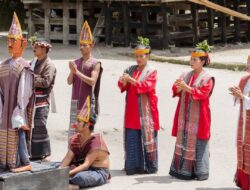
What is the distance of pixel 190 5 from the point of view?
20703mm

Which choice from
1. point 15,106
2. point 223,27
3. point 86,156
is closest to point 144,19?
point 223,27

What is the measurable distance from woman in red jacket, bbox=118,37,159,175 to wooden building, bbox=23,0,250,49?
35.2ft

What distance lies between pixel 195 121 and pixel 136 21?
12687 millimetres

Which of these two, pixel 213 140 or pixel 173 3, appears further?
pixel 173 3

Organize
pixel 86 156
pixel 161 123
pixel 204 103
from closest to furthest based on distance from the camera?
pixel 86 156, pixel 204 103, pixel 161 123

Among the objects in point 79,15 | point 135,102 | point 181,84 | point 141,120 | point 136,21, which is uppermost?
point 79,15

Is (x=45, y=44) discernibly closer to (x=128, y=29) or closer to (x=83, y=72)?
(x=83, y=72)

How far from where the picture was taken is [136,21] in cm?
2066

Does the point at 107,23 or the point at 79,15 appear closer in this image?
the point at 107,23

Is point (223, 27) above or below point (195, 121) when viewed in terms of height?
above

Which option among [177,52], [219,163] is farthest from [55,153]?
[177,52]

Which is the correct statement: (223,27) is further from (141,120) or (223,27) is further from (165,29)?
(141,120)

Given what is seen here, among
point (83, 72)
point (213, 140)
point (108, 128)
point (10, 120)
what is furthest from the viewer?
point (108, 128)

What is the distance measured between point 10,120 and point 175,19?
44.3 feet
